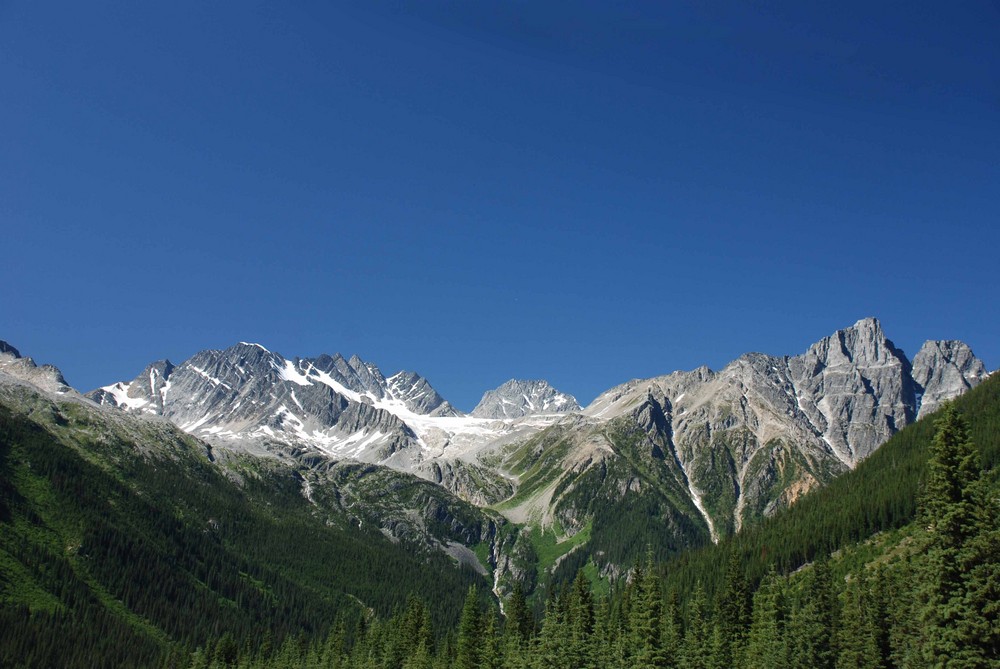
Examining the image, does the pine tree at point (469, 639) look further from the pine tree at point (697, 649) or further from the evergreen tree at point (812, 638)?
the evergreen tree at point (812, 638)

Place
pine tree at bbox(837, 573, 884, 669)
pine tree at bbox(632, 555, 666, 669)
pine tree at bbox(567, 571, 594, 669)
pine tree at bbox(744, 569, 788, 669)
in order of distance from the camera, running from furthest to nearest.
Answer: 1. pine tree at bbox(567, 571, 594, 669)
2. pine tree at bbox(744, 569, 788, 669)
3. pine tree at bbox(837, 573, 884, 669)
4. pine tree at bbox(632, 555, 666, 669)

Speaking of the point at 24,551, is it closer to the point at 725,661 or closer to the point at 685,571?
the point at 685,571

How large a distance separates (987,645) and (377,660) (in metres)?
87.9

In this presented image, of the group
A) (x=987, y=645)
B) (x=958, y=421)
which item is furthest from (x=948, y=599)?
(x=958, y=421)

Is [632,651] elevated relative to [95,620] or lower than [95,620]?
lower

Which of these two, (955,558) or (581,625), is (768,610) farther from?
(955,558)

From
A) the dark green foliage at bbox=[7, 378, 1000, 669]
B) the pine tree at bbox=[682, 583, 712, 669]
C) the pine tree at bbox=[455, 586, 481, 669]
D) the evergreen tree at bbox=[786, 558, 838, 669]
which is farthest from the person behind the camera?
the pine tree at bbox=[455, 586, 481, 669]

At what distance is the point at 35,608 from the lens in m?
180

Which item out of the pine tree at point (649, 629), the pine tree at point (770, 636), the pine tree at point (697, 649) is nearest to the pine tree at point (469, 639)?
the pine tree at point (697, 649)

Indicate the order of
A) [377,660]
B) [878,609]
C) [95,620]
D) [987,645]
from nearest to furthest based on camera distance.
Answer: [987,645]
[878,609]
[377,660]
[95,620]

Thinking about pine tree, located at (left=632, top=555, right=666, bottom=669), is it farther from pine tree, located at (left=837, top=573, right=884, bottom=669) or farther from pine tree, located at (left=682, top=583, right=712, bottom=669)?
pine tree, located at (left=837, top=573, right=884, bottom=669)

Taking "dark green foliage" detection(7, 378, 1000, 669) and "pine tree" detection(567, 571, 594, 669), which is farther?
"pine tree" detection(567, 571, 594, 669)

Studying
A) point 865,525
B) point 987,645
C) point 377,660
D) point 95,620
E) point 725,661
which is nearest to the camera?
point 987,645

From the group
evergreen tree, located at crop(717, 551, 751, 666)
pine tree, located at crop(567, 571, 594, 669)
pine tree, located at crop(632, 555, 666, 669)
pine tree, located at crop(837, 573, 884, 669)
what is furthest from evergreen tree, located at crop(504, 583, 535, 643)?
pine tree, located at crop(837, 573, 884, 669)
